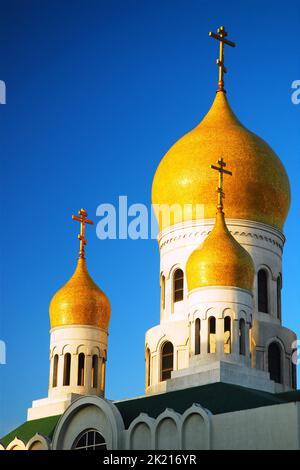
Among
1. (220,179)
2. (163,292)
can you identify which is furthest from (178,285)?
(220,179)

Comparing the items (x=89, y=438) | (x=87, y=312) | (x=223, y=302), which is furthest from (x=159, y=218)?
(x=89, y=438)

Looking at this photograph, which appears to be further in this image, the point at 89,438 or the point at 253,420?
the point at 89,438

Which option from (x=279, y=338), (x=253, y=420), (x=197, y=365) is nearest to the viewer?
(x=253, y=420)

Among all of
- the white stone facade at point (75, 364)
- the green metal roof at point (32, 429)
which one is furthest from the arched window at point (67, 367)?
the green metal roof at point (32, 429)

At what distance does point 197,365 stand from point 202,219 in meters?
6.28

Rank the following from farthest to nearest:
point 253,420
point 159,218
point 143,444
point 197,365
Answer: point 159,218
point 197,365
point 143,444
point 253,420

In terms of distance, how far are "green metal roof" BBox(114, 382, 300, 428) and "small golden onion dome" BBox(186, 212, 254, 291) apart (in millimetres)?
3399

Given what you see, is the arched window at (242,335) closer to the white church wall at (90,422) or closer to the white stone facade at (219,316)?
the white stone facade at (219,316)

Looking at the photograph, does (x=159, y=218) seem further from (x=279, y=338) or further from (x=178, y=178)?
(x=279, y=338)

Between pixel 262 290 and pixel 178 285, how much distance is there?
9.18ft

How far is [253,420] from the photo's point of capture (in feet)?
83.9

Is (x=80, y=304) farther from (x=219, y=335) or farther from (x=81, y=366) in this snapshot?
(x=219, y=335)

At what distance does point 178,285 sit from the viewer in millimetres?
35188
